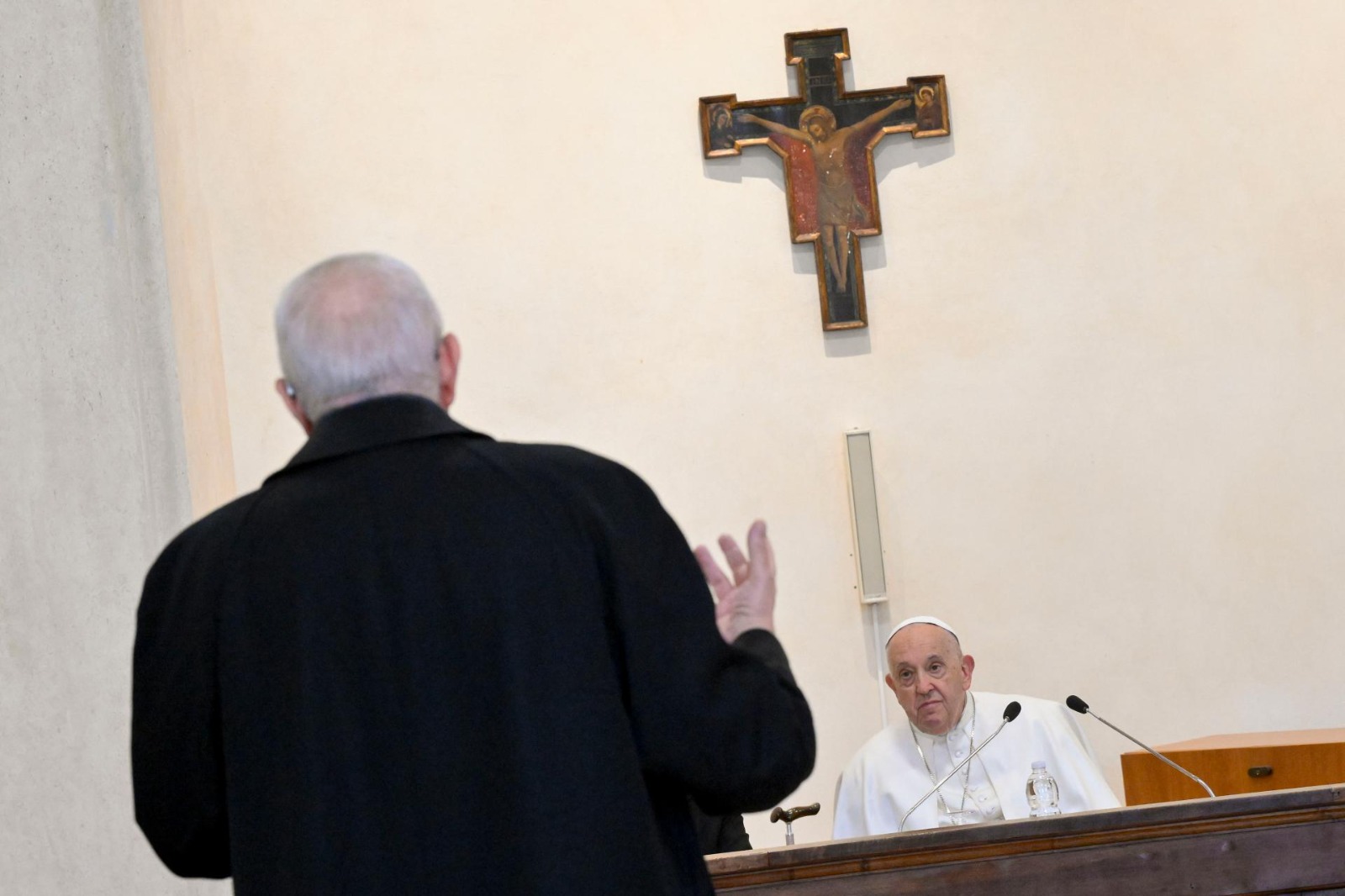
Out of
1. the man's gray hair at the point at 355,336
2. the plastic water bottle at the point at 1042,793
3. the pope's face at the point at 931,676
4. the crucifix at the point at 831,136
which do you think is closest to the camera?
the man's gray hair at the point at 355,336

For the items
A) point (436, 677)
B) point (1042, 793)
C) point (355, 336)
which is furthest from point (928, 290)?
point (436, 677)

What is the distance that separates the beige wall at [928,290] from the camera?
282 inches

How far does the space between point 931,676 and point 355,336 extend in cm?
421

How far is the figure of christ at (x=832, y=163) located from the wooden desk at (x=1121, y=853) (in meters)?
4.01

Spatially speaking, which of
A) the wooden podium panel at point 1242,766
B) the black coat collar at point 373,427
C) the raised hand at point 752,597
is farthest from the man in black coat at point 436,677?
the wooden podium panel at point 1242,766

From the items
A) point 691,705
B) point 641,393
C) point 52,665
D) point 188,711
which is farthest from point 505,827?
point 641,393

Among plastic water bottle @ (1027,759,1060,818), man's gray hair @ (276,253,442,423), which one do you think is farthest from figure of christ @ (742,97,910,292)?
man's gray hair @ (276,253,442,423)

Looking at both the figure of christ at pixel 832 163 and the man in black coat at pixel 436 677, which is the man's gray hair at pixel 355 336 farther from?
the figure of christ at pixel 832 163

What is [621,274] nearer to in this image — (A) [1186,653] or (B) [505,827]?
(A) [1186,653]

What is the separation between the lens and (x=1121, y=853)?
12.0 feet

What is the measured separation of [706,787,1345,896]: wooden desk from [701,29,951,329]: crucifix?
12.7ft

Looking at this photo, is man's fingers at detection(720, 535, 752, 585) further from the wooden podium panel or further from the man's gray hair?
the wooden podium panel

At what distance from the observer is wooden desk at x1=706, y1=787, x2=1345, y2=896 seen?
3625 millimetres

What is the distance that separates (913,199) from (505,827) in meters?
5.99
